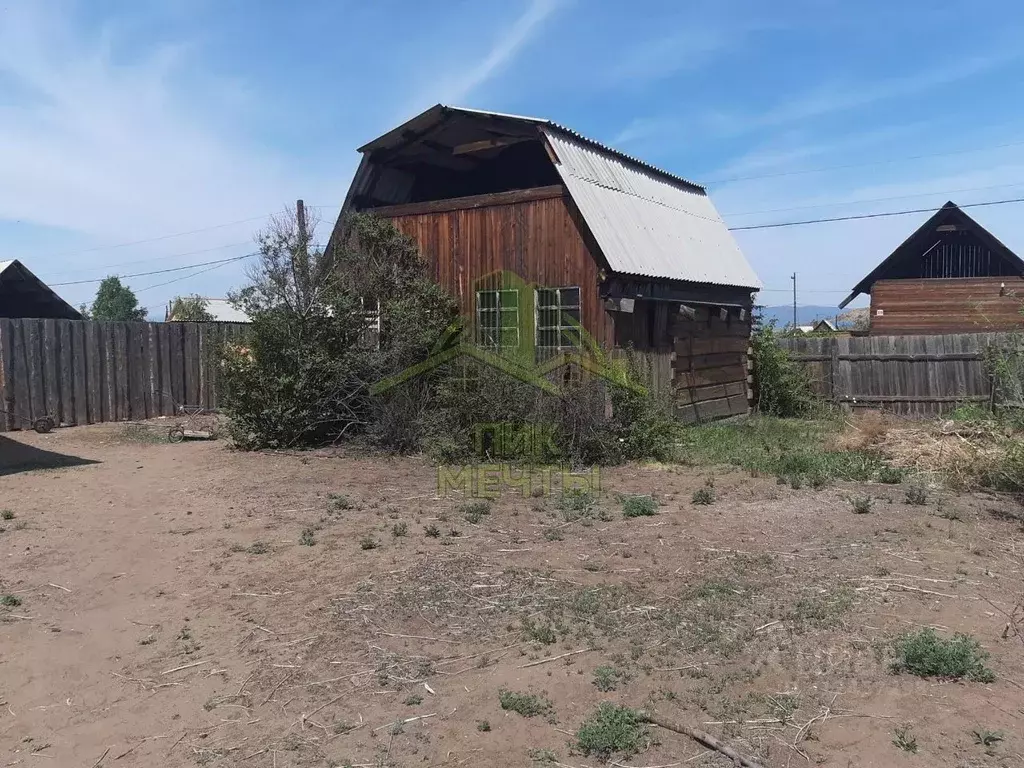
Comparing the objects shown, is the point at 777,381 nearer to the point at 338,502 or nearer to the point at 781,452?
the point at 781,452

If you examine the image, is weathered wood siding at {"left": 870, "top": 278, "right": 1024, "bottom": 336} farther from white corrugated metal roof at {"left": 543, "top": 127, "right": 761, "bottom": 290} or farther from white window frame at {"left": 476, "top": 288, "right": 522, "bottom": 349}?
white window frame at {"left": 476, "top": 288, "right": 522, "bottom": 349}

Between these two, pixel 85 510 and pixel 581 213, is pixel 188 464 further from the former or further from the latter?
pixel 581 213

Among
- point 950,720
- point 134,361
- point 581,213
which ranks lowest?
point 950,720

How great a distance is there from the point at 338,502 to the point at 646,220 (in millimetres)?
8257

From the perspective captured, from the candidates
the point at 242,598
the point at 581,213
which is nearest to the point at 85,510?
the point at 242,598

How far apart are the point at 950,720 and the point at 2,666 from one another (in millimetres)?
5229

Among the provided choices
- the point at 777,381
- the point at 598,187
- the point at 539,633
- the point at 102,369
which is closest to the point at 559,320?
the point at 598,187

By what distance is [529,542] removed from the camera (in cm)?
703

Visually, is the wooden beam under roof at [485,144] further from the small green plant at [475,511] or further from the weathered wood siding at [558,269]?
the small green plant at [475,511]

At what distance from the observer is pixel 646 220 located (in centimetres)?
1402

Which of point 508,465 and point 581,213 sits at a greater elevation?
point 581,213

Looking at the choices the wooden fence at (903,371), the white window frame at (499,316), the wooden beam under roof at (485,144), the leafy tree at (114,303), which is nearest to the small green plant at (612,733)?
the white window frame at (499,316)

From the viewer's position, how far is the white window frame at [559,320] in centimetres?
1238

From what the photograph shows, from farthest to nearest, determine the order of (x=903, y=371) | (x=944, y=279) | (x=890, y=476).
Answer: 1. (x=944, y=279)
2. (x=903, y=371)
3. (x=890, y=476)
